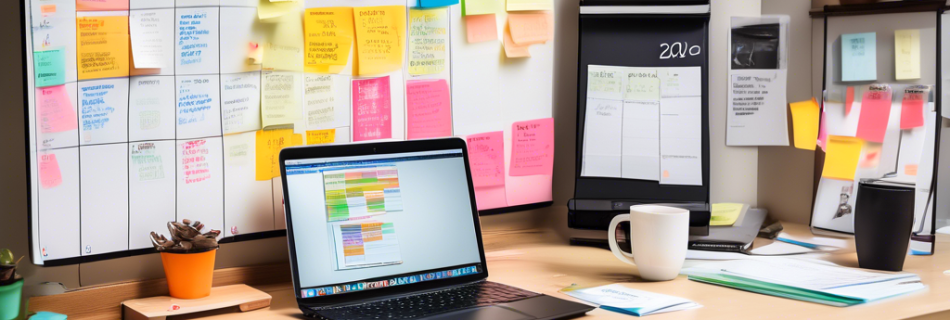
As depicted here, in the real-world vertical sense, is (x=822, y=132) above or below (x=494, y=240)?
above

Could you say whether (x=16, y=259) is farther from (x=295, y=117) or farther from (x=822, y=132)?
(x=822, y=132)

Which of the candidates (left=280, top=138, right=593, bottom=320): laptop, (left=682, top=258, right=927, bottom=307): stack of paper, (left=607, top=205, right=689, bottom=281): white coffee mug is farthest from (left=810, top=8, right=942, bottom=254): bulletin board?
(left=280, top=138, right=593, bottom=320): laptop

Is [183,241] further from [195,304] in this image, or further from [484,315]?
[484,315]

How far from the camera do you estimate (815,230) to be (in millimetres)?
1487

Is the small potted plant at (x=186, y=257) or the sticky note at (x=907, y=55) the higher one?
the sticky note at (x=907, y=55)

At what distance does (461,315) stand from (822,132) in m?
0.88

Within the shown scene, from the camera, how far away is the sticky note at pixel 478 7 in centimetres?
133

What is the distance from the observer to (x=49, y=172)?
0.96 m

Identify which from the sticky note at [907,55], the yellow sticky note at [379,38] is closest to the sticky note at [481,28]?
the yellow sticky note at [379,38]

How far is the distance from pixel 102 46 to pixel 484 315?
0.58m

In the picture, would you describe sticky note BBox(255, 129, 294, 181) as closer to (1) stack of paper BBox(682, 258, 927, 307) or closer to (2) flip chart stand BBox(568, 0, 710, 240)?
(2) flip chart stand BBox(568, 0, 710, 240)

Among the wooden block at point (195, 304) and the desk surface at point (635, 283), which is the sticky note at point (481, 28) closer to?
the desk surface at point (635, 283)

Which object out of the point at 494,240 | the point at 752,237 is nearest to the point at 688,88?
the point at 752,237

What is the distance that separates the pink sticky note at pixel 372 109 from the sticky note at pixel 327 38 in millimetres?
50
